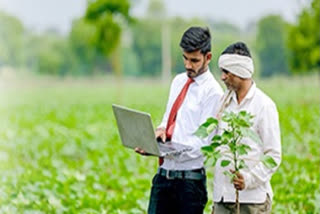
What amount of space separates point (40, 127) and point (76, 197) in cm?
658

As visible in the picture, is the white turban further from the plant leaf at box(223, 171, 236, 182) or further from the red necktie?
the plant leaf at box(223, 171, 236, 182)

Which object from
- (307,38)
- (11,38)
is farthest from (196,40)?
(11,38)

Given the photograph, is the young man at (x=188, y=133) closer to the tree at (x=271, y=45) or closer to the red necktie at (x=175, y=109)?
the red necktie at (x=175, y=109)

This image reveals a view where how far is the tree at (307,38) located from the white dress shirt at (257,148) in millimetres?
14494

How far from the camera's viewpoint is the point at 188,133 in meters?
3.60

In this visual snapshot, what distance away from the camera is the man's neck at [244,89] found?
341cm

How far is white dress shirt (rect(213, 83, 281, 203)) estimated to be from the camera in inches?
132

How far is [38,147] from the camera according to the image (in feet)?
33.8

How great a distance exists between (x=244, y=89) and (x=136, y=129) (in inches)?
24.1

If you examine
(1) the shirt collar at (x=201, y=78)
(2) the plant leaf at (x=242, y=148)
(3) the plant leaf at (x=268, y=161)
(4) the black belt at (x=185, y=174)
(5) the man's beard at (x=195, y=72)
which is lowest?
(4) the black belt at (x=185, y=174)

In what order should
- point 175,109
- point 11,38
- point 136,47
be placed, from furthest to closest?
point 136,47 → point 11,38 → point 175,109

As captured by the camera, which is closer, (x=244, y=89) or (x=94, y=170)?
(x=244, y=89)

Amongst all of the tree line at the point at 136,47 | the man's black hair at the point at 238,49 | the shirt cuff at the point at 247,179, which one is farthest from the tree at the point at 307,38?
the tree line at the point at 136,47

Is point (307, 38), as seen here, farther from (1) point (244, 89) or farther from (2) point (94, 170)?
(1) point (244, 89)
